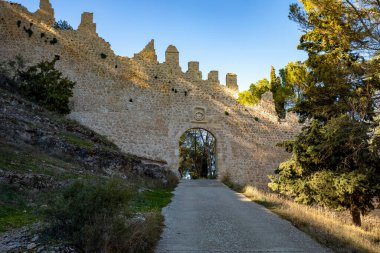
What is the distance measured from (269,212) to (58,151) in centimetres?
689

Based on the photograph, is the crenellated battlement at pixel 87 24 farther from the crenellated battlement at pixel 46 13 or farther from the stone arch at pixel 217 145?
the stone arch at pixel 217 145

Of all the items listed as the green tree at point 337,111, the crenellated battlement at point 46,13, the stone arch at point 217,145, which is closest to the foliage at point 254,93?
the stone arch at point 217,145

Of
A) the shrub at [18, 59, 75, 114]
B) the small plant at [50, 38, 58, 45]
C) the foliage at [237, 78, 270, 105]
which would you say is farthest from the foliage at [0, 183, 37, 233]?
the foliage at [237, 78, 270, 105]

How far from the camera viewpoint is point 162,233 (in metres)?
6.40

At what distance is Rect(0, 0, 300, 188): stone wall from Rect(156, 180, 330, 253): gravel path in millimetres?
11132

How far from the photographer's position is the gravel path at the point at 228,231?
5.74 meters

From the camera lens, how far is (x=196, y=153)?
3388 cm

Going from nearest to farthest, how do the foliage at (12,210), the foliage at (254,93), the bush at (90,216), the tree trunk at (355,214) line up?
the bush at (90,216) < the foliage at (12,210) < the tree trunk at (355,214) < the foliage at (254,93)

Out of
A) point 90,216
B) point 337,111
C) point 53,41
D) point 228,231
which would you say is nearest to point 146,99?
point 53,41

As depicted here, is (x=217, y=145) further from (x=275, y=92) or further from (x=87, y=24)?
(x=87, y=24)

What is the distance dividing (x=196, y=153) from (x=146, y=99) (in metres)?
13.9

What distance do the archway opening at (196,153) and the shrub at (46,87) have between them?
51.2ft

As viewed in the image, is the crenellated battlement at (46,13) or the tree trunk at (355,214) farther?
the crenellated battlement at (46,13)

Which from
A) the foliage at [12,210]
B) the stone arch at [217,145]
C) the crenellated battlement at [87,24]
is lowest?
the foliage at [12,210]
